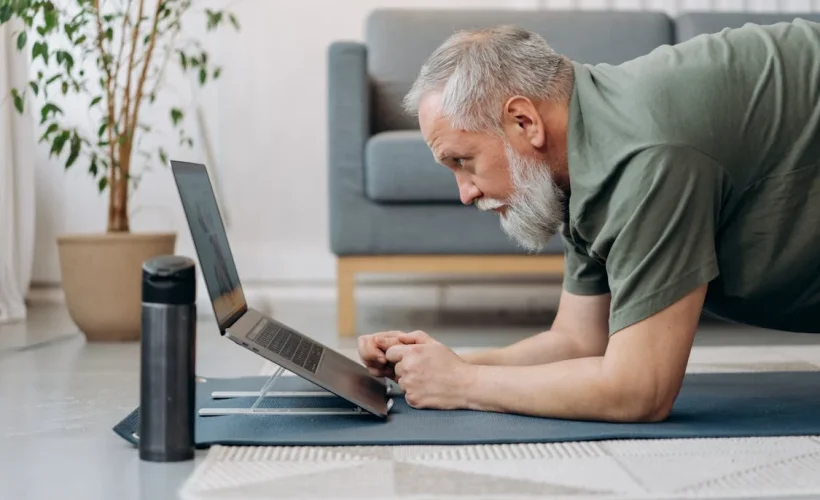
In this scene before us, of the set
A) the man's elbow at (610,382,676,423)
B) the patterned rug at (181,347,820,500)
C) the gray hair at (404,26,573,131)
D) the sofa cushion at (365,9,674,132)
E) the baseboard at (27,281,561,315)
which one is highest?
the sofa cushion at (365,9,674,132)

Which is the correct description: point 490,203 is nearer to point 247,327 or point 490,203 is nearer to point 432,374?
point 432,374

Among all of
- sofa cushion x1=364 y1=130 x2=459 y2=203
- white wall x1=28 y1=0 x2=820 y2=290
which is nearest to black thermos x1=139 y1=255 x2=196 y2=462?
sofa cushion x1=364 y1=130 x2=459 y2=203

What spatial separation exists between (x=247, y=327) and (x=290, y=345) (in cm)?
10

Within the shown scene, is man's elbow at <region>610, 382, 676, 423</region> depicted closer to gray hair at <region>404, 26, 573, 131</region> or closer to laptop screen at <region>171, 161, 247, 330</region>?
gray hair at <region>404, 26, 573, 131</region>

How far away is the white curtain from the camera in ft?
9.66

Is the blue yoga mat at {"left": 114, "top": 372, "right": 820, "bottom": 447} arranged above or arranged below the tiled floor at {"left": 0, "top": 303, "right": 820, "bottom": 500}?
above

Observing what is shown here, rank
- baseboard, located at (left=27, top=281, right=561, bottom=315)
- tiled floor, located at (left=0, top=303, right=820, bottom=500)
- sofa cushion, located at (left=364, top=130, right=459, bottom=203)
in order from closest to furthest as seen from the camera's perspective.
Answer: tiled floor, located at (left=0, top=303, right=820, bottom=500) < sofa cushion, located at (left=364, top=130, right=459, bottom=203) < baseboard, located at (left=27, top=281, right=561, bottom=315)

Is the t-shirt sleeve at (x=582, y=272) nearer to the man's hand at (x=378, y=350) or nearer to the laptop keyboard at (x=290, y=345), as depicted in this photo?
the man's hand at (x=378, y=350)

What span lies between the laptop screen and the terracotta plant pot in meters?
1.05

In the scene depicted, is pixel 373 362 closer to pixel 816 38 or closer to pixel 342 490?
pixel 342 490

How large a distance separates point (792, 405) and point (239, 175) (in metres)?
2.46

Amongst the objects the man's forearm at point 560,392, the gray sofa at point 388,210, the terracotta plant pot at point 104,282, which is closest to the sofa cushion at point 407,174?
the gray sofa at point 388,210

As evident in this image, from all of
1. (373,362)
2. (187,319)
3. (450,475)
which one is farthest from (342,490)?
(373,362)

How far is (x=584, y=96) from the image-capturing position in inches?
53.7
